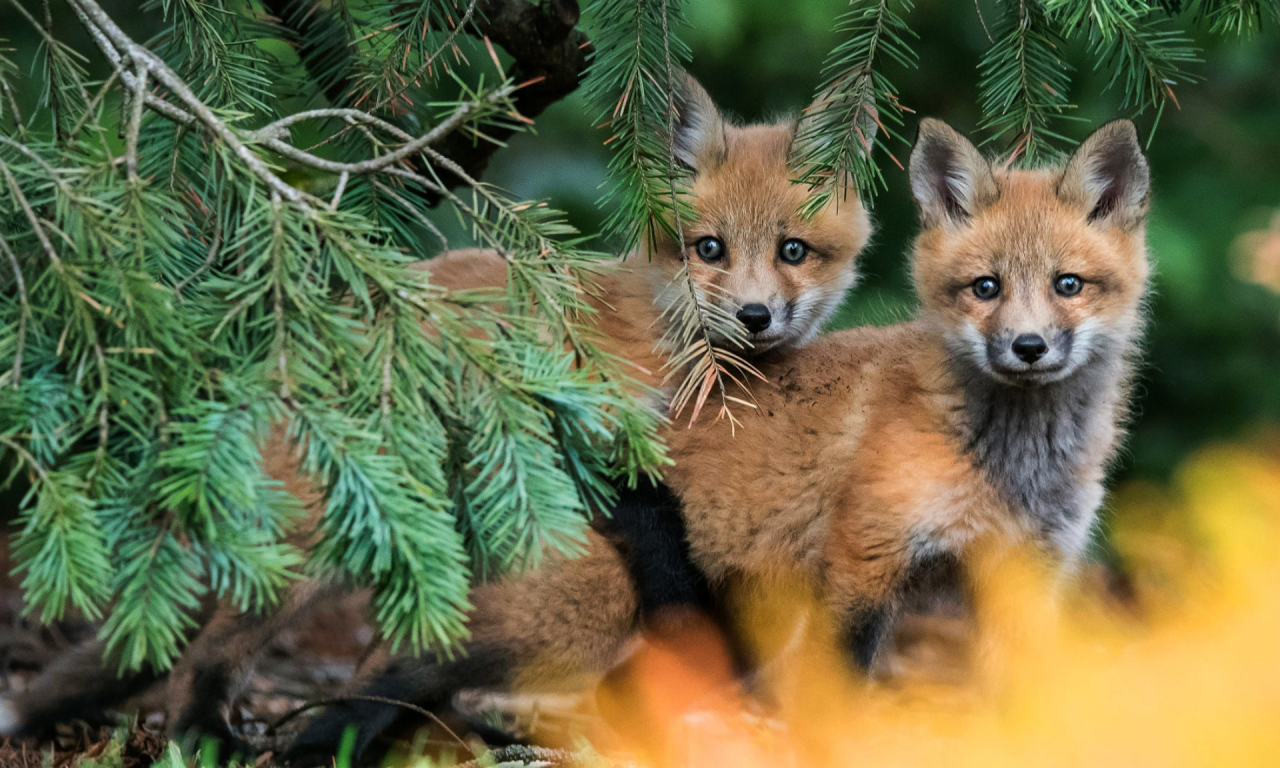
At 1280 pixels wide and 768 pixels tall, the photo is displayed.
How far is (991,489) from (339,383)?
58.9 inches

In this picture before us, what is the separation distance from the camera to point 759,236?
2.66 meters

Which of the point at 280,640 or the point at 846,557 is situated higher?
the point at 846,557

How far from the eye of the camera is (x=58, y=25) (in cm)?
398

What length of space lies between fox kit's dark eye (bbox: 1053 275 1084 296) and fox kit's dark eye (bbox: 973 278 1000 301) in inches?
5.0

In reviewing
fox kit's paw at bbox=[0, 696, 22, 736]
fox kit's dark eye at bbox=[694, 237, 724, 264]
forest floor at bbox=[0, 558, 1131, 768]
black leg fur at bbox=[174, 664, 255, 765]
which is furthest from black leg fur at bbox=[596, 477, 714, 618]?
fox kit's paw at bbox=[0, 696, 22, 736]

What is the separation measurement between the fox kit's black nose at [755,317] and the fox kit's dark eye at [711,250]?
25 cm

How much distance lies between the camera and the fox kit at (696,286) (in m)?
2.54

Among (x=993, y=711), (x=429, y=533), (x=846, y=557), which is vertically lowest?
(x=993, y=711)

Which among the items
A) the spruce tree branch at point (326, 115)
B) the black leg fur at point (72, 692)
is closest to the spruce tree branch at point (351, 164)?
the spruce tree branch at point (326, 115)

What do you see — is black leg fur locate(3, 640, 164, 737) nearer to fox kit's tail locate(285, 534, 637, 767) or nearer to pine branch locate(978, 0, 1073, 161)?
fox kit's tail locate(285, 534, 637, 767)

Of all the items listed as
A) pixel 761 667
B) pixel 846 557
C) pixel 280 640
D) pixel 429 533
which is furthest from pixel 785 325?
pixel 280 640

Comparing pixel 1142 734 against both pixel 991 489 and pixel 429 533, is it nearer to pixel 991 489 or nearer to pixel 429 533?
pixel 429 533

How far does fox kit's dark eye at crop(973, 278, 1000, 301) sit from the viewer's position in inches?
91.3

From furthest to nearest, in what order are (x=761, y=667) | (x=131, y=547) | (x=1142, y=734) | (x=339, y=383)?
(x=761, y=667), (x=339, y=383), (x=131, y=547), (x=1142, y=734)
